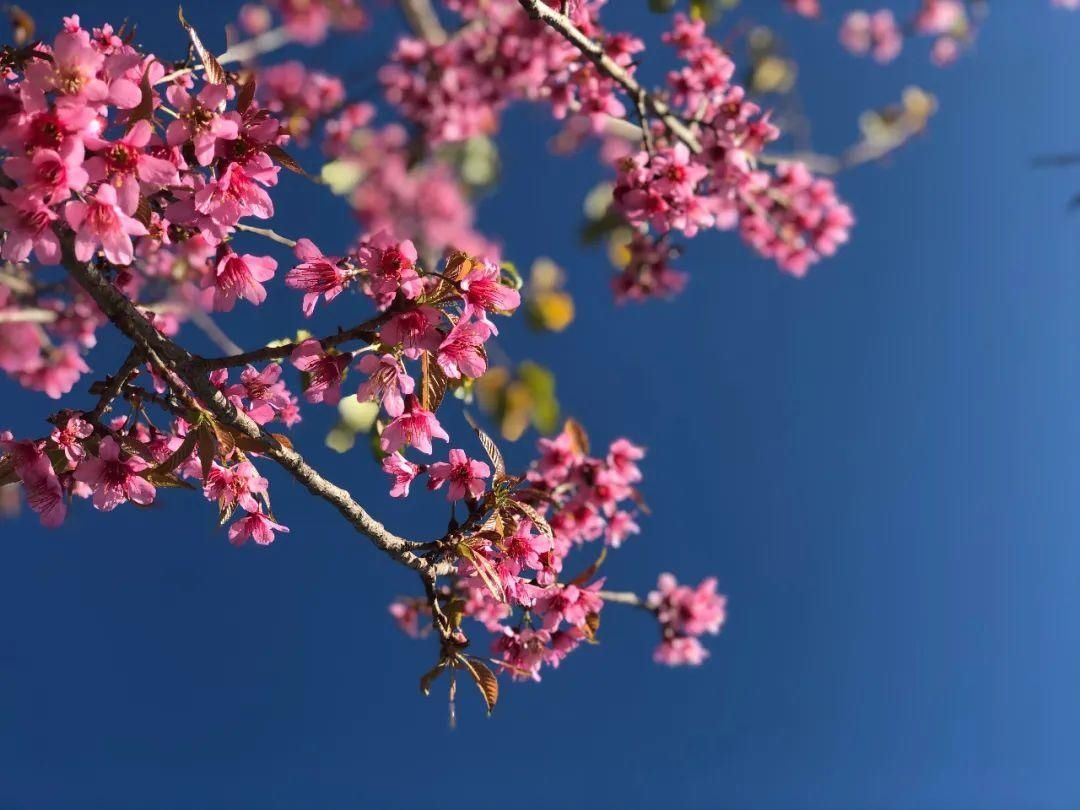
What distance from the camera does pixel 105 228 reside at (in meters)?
1.06

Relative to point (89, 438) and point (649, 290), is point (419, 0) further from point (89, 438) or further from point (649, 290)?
point (89, 438)

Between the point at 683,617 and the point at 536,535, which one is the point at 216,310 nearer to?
the point at 536,535

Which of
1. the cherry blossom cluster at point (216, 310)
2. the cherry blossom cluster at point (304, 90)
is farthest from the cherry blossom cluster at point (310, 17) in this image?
the cherry blossom cluster at point (216, 310)

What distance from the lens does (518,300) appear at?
123cm

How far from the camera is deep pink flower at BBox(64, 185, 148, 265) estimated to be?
104cm

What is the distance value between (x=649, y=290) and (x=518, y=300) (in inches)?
81.7

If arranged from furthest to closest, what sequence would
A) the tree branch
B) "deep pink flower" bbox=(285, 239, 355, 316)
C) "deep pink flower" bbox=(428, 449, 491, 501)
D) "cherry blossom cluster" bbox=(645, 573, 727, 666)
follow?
"cherry blossom cluster" bbox=(645, 573, 727, 666)
"deep pink flower" bbox=(428, 449, 491, 501)
"deep pink flower" bbox=(285, 239, 355, 316)
the tree branch

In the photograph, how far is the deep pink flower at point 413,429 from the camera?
130 cm

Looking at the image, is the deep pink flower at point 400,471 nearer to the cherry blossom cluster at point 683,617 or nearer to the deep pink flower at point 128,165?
the deep pink flower at point 128,165

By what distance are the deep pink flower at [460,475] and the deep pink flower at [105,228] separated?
65cm

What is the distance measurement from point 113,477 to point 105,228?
1.35 feet

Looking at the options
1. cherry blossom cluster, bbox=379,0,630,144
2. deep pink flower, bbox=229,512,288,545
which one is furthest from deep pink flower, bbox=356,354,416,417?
cherry blossom cluster, bbox=379,0,630,144

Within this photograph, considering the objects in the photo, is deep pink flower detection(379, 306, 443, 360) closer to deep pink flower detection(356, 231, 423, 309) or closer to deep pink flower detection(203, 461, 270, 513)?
deep pink flower detection(356, 231, 423, 309)

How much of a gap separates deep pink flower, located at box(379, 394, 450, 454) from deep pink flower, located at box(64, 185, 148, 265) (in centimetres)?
46
